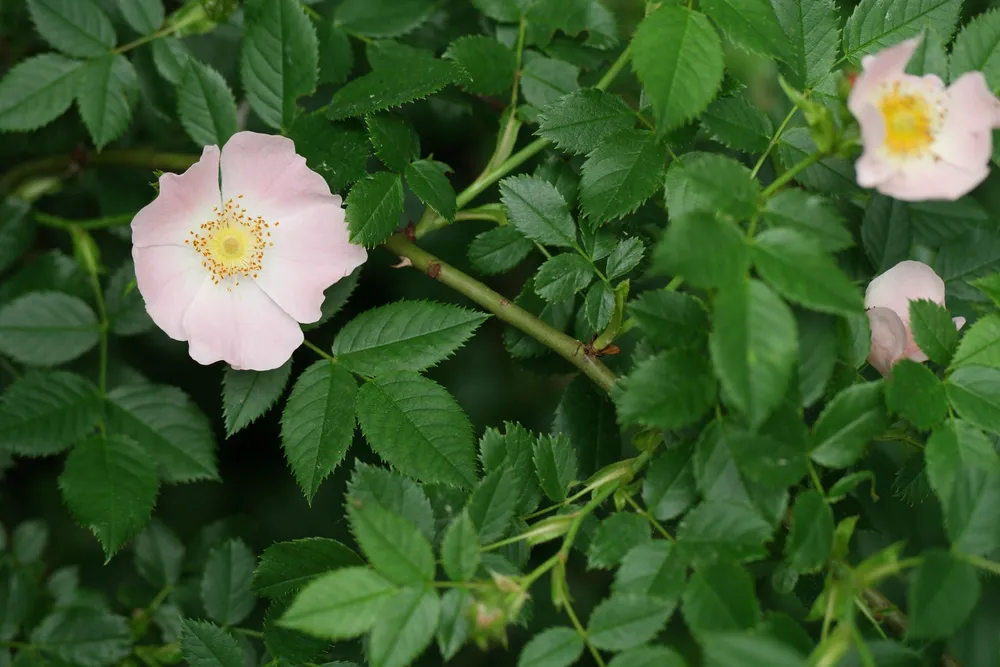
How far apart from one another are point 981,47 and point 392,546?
0.85m

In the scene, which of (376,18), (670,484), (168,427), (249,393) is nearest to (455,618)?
(670,484)

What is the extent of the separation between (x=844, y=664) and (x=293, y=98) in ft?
3.29

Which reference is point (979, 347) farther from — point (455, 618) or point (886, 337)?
→ point (455, 618)

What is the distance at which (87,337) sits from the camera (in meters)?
1.48

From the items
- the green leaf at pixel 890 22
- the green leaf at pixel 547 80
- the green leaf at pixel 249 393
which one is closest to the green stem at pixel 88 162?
the green leaf at pixel 249 393

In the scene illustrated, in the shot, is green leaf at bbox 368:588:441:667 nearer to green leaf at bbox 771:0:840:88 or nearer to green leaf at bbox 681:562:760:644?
green leaf at bbox 681:562:760:644

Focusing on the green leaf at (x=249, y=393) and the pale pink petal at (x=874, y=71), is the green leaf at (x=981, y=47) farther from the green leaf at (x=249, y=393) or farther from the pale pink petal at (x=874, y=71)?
the green leaf at (x=249, y=393)

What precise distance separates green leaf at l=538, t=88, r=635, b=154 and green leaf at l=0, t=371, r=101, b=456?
0.81m

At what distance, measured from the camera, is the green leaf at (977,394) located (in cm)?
96

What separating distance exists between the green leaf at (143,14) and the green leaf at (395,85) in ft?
1.29

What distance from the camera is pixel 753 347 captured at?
2.67ft

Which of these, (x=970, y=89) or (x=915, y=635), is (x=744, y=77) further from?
(x=915, y=635)

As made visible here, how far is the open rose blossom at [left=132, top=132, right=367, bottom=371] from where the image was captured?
122 cm

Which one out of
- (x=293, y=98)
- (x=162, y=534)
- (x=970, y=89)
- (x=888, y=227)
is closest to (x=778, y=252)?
(x=970, y=89)
